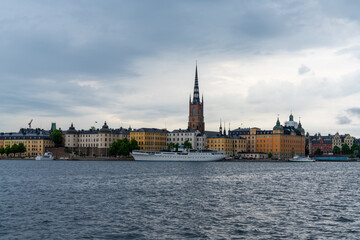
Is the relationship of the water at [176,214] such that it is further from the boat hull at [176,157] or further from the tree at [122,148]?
the tree at [122,148]

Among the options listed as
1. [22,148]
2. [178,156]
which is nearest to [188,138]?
[178,156]

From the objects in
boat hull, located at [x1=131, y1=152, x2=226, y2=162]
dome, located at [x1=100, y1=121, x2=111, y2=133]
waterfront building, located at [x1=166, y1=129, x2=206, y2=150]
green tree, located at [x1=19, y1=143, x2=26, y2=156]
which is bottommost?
boat hull, located at [x1=131, y1=152, x2=226, y2=162]

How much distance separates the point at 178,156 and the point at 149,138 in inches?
1060

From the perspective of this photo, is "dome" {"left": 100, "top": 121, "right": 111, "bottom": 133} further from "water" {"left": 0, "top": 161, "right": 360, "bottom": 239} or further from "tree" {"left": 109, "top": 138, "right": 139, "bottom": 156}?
"water" {"left": 0, "top": 161, "right": 360, "bottom": 239}

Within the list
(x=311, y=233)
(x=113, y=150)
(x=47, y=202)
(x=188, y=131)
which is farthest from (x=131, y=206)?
(x=188, y=131)

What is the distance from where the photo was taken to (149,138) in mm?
187625

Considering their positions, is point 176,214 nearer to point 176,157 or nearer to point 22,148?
point 176,157

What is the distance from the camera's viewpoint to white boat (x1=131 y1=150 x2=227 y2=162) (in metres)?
158

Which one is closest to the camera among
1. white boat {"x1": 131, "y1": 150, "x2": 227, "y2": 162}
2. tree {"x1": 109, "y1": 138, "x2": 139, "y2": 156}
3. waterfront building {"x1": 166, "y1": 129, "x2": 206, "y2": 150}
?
white boat {"x1": 131, "y1": 150, "x2": 227, "y2": 162}

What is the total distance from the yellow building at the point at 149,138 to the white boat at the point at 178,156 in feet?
75.8

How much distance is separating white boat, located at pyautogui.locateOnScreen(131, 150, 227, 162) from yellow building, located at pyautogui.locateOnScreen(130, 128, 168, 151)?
23096 mm

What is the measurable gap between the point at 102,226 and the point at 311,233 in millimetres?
12803

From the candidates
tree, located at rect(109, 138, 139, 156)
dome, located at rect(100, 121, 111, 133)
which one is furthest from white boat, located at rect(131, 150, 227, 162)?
dome, located at rect(100, 121, 111, 133)

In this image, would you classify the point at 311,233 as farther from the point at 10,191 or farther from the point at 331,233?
the point at 10,191
